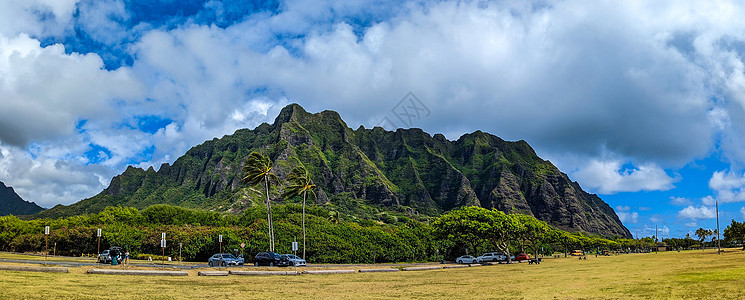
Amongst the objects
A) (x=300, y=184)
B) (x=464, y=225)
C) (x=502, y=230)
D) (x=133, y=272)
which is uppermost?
→ (x=300, y=184)

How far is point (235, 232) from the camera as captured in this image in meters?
65.3

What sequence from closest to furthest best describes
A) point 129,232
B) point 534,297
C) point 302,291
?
point 534,297, point 302,291, point 129,232

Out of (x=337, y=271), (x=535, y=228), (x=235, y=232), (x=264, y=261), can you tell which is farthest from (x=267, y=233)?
(x=535, y=228)

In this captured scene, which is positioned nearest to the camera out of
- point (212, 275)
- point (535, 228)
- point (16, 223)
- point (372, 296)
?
point (372, 296)

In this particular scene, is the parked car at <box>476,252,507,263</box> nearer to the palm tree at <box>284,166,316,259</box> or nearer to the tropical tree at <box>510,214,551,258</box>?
the tropical tree at <box>510,214,551,258</box>

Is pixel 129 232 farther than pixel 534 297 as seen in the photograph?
Yes

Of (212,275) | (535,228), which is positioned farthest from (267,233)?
(535,228)

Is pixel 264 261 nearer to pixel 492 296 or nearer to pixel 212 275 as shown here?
pixel 212 275

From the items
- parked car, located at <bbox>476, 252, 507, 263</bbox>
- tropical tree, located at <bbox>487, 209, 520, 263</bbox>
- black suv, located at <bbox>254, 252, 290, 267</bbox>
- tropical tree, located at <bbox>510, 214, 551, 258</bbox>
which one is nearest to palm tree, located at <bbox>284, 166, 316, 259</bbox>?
black suv, located at <bbox>254, 252, 290, 267</bbox>

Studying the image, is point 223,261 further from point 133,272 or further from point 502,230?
point 502,230

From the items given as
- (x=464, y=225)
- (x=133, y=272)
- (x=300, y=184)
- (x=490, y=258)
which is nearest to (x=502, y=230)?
Result: (x=490, y=258)

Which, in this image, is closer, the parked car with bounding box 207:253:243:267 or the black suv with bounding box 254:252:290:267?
the parked car with bounding box 207:253:243:267

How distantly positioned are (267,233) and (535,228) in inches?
1676

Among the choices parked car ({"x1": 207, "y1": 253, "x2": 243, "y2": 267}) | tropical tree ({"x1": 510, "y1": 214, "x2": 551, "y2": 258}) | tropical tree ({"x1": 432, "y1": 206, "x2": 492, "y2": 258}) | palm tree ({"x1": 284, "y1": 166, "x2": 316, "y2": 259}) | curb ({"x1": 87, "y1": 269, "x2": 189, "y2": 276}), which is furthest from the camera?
tropical tree ({"x1": 510, "y1": 214, "x2": 551, "y2": 258})
